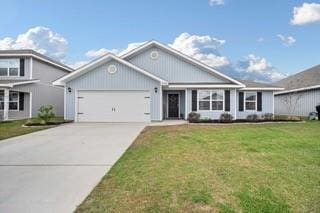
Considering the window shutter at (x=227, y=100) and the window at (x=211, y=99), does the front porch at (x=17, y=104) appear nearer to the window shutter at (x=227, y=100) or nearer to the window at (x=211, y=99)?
the window at (x=211, y=99)

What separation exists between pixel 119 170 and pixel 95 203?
2.16 metres

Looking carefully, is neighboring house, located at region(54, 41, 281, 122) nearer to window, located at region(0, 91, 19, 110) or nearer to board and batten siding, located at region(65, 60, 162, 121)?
board and batten siding, located at region(65, 60, 162, 121)

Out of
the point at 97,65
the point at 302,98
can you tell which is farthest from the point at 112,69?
the point at 302,98

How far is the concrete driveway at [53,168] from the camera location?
5.73 m

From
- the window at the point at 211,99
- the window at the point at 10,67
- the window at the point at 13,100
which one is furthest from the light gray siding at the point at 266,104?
the window at the point at 10,67

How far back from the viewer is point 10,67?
86.3 ft

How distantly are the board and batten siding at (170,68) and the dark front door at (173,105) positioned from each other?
1.33 meters

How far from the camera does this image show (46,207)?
539cm

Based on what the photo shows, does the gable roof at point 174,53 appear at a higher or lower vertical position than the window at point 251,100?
higher

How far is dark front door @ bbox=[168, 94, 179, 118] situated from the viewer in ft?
82.0

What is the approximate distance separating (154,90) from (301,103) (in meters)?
14.4

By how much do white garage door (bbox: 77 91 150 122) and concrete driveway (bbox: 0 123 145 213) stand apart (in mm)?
7739

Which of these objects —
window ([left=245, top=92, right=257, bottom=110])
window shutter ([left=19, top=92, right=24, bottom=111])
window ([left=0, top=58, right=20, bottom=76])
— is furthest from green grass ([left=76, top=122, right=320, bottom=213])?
window ([left=0, top=58, right=20, bottom=76])

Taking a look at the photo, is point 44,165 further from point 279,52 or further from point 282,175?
point 279,52
